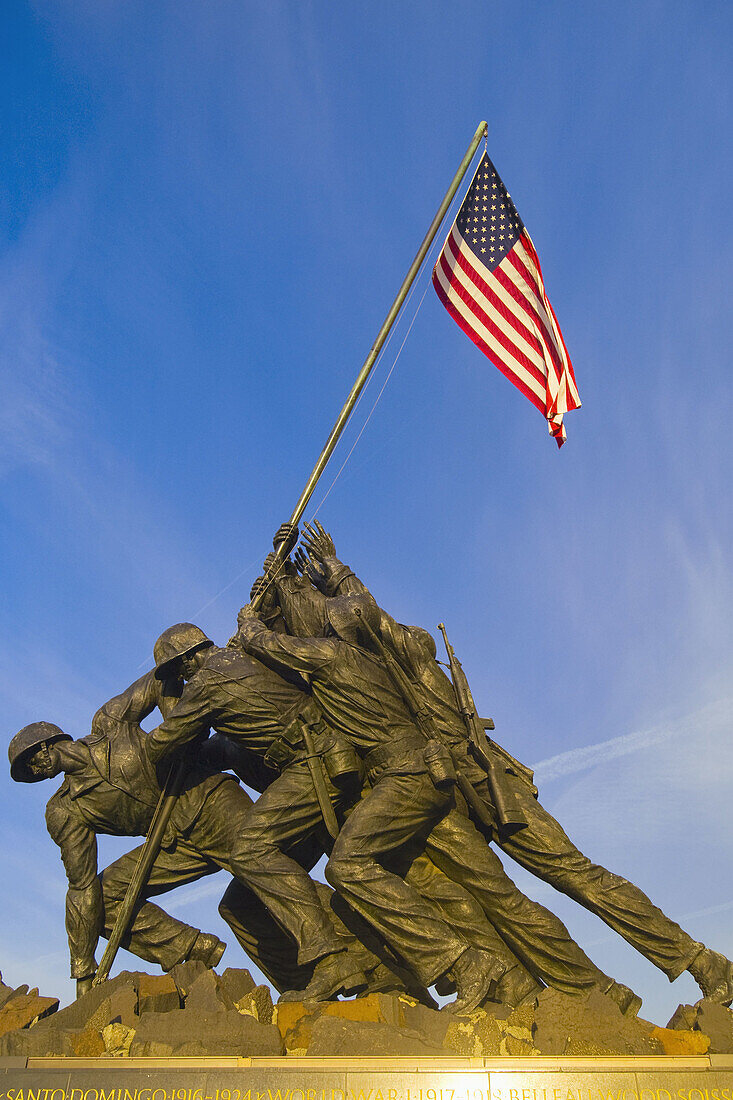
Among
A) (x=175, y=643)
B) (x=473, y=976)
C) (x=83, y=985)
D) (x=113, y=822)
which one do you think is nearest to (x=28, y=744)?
(x=113, y=822)

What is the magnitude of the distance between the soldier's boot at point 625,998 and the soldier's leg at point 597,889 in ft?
1.12

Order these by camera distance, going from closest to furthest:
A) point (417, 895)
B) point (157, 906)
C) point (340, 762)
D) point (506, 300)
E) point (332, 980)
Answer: point (332, 980) → point (417, 895) → point (340, 762) → point (157, 906) → point (506, 300)

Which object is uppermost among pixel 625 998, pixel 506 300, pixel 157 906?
pixel 506 300

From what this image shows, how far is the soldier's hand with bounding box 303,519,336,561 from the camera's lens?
10.8 meters

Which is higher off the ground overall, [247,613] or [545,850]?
[247,613]

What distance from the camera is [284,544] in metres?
10.8

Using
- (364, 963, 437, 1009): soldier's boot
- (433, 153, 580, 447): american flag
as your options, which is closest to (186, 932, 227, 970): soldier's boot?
(364, 963, 437, 1009): soldier's boot

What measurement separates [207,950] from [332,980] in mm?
1861

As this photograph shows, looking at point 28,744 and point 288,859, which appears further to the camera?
point 28,744

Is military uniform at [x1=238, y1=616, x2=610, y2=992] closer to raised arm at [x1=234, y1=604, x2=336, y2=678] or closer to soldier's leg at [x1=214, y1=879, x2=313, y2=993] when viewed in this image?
raised arm at [x1=234, y1=604, x2=336, y2=678]

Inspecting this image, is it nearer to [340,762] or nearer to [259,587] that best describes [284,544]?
[259,587]

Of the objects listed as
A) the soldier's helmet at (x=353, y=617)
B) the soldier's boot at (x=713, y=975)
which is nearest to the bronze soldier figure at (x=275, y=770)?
the soldier's helmet at (x=353, y=617)

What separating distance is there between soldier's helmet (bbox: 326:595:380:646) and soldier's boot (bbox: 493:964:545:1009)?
3.41 m

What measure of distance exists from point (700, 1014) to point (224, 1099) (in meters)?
3.55
